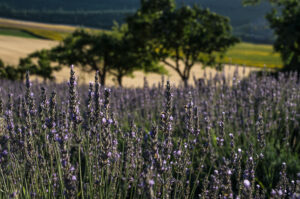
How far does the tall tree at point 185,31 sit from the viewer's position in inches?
655

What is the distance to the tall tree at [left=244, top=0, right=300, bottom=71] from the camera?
15367mm

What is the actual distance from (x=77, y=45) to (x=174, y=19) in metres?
6.54

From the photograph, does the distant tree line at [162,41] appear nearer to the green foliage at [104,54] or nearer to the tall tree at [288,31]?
the green foliage at [104,54]

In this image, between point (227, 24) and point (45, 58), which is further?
point (45, 58)

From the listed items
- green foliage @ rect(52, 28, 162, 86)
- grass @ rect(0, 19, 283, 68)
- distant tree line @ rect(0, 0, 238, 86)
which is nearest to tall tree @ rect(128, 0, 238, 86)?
distant tree line @ rect(0, 0, 238, 86)

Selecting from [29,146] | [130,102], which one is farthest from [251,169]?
[130,102]

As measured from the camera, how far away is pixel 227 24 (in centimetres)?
1742

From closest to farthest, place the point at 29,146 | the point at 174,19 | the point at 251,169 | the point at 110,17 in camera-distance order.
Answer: the point at 251,169, the point at 29,146, the point at 174,19, the point at 110,17

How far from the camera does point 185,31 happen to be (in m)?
16.7

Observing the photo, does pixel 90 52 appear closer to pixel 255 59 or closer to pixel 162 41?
pixel 162 41

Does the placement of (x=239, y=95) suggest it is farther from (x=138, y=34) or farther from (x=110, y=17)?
(x=110, y=17)

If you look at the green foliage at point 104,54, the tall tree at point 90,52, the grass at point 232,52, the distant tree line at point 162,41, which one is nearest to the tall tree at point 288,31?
the distant tree line at point 162,41

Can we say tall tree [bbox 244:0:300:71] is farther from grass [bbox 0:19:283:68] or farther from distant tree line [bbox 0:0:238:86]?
grass [bbox 0:19:283:68]

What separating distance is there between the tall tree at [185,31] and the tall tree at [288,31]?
99.4 inches
